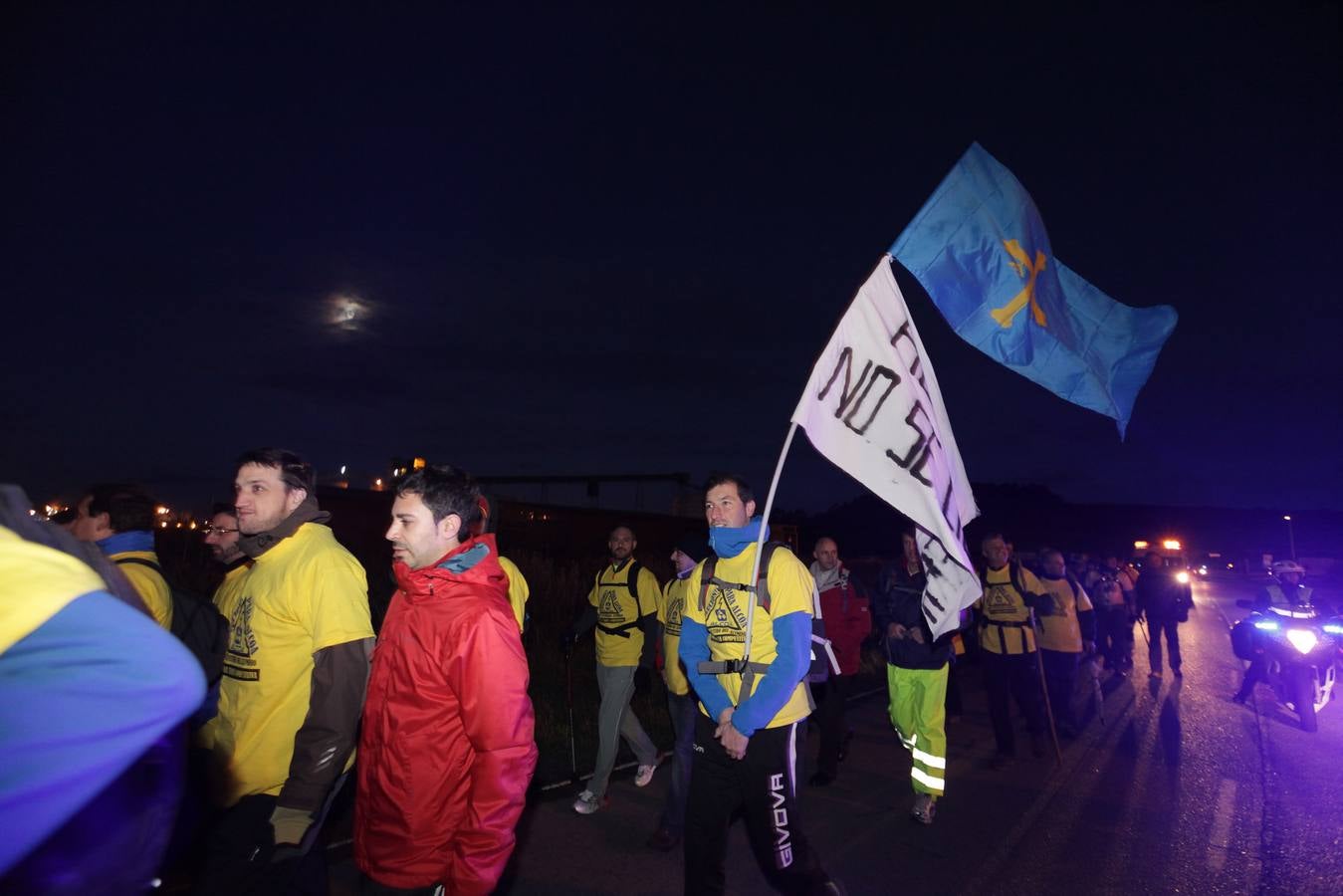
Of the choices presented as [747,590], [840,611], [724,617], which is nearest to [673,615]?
[840,611]

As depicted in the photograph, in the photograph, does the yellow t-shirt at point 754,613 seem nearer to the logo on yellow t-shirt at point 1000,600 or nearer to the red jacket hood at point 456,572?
the red jacket hood at point 456,572

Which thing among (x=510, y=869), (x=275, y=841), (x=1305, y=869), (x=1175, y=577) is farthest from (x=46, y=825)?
(x=1175, y=577)

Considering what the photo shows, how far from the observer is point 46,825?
0.85 m

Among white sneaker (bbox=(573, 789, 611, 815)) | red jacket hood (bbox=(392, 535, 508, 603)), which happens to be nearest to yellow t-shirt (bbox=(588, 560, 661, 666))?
white sneaker (bbox=(573, 789, 611, 815))

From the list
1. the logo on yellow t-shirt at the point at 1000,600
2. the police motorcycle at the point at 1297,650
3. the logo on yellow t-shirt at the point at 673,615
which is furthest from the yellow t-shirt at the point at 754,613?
the police motorcycle at the point at 1297,650

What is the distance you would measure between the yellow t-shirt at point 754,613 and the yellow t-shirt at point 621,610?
8.25 feet

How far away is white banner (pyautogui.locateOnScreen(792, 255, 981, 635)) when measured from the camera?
150 inches

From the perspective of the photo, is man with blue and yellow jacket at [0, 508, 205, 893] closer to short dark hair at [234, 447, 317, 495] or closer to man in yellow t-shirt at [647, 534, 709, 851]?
short dark hair at [234, 447, 317, 495]

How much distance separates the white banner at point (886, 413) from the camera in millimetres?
3820

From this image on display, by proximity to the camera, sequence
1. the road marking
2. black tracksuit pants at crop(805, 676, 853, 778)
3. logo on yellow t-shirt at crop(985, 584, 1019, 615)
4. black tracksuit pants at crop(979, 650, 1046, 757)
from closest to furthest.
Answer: the road marking
black tracksuit pants at crop(805, 676, 853, 778)
black tracksuit pants at crop(979, 650, 1046, 757)
logo on yellow t-shirt at crop(985, 584, 1019, 615)

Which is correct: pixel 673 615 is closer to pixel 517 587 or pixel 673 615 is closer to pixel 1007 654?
pixel 517 587

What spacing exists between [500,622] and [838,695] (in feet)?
16.7

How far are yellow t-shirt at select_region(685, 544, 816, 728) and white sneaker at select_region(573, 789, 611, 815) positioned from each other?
262 cm

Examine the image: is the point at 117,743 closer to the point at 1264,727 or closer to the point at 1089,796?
the point at 1089,796
